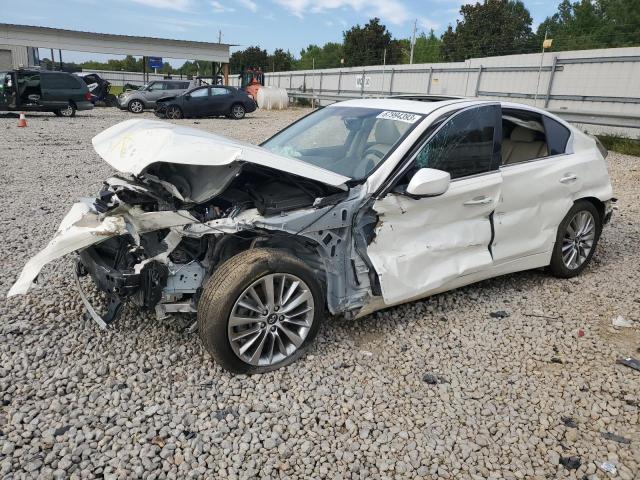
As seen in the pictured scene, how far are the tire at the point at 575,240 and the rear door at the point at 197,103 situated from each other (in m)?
17.6

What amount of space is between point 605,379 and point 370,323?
1.59 m

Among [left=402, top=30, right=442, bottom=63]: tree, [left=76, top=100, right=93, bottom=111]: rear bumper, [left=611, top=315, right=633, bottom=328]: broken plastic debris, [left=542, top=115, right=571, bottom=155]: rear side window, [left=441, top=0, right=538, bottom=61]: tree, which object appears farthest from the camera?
[left=402, top=30, right=442, bottom=63]: tree

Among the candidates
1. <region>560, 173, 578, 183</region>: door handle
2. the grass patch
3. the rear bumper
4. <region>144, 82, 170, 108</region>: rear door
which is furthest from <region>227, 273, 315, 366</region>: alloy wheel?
<region>144, 82, 170, 108</region>: rear door

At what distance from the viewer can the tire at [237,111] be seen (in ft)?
69.1

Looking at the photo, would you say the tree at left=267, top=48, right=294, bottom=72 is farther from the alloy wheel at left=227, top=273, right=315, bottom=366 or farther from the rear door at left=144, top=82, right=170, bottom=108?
the alloy wheel at left=227, top=273, right=315, bottom=366

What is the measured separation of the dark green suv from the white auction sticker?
17.8 meters

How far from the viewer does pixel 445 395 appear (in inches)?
118

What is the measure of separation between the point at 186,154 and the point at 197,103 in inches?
724

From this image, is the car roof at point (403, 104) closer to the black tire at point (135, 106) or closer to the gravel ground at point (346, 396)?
the gravel ground at point (346, 396)

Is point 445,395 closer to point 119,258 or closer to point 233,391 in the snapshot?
point 233,391

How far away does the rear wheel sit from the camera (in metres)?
21.1

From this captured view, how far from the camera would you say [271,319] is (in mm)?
3049

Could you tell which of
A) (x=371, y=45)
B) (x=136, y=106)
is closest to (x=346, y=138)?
(x=136, y=106)

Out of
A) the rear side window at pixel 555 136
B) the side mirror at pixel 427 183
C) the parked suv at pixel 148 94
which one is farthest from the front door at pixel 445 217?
the parked suv at pixel 148 94
